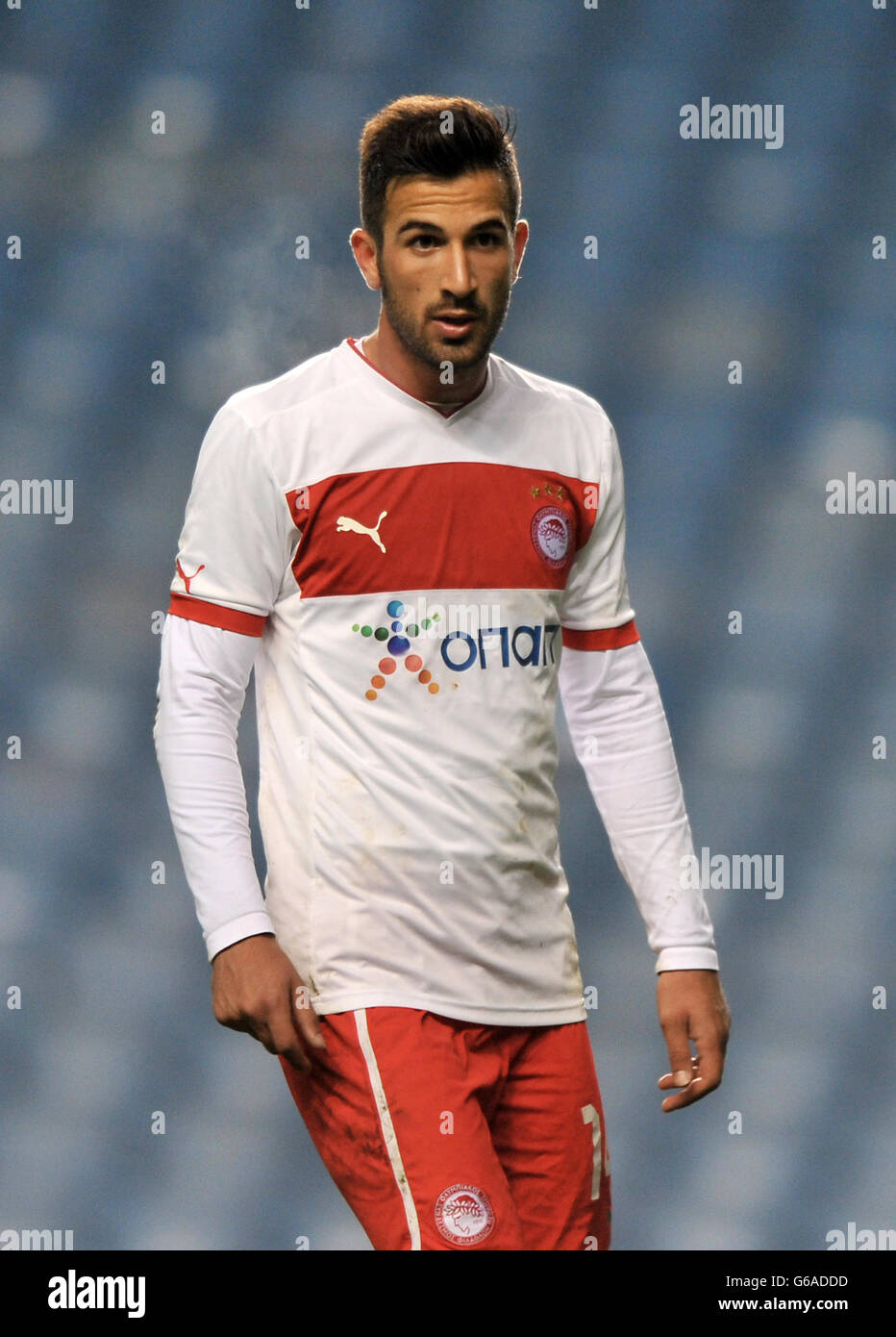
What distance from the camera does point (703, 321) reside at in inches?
122

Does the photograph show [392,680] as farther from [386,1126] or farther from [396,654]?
[386,1126]

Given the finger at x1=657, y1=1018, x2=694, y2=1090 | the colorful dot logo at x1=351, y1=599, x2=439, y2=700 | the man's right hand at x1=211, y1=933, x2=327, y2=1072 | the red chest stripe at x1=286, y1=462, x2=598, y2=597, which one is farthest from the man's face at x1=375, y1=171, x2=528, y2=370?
the finger at x1=657, y1=1018, x2=694, y2=1090

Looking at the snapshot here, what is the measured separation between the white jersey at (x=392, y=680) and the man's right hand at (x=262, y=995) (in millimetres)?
27

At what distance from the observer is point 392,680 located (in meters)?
1.98

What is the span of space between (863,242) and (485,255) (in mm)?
1305

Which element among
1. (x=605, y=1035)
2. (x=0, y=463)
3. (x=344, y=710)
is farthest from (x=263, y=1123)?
(x=344, y=710)

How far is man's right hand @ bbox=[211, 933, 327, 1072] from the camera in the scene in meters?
1.89

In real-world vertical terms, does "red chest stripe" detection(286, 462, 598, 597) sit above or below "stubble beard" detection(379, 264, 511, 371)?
below

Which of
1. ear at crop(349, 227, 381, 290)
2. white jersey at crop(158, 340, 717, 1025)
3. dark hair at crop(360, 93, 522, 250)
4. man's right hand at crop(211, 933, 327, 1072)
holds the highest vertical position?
dark hair at crop(360, 93, 522, 250)

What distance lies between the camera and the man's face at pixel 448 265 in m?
2.00

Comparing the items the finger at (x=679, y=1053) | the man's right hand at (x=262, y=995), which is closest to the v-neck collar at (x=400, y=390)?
the man's right hand at (x=262, y=995)

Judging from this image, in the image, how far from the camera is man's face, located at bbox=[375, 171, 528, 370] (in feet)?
6.56

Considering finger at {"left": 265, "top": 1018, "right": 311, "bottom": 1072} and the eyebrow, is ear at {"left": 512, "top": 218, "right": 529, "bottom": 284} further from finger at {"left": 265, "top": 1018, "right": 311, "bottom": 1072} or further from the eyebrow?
finger at {"left": 265, "top": 1018, "right": 311, "bottom": 1072}

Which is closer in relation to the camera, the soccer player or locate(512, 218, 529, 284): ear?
the soccer player
